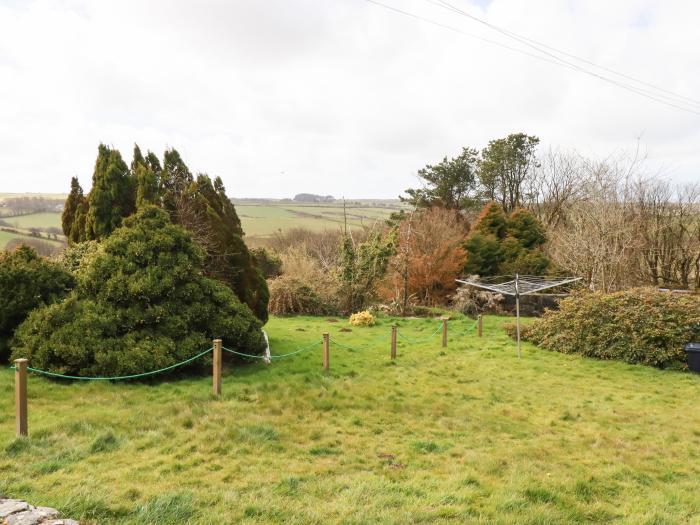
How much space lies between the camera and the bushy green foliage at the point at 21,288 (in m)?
7.86

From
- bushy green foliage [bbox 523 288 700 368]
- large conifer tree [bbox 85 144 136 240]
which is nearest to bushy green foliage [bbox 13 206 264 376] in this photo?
large conifer tree [bbox 85 144 136 240]

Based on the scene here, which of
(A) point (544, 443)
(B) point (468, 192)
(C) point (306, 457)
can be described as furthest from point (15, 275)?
(B) point (468, 192)

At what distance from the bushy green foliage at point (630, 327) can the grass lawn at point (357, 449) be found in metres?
1.32

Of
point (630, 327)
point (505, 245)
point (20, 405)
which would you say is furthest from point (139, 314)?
point (505, 245)

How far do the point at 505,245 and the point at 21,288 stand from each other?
18220 mm

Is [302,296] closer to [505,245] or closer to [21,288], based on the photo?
[505,245]

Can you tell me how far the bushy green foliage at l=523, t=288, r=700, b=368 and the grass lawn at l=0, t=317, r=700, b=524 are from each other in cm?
132

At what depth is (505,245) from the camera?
68.4 feet

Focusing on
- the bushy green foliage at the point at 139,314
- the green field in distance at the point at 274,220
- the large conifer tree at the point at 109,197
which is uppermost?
the green field in distance at the point at 274,220

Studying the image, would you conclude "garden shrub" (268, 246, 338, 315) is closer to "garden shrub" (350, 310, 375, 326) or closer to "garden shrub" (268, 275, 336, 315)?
"garden shrub" (268, 275, 336, 315)

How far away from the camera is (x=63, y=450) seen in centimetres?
475

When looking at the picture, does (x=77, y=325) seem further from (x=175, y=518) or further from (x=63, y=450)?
(x=175, y=518)

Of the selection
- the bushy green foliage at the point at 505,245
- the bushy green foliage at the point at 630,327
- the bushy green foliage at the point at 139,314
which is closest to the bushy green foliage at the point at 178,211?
the bushy green foliage at the point at 139,314

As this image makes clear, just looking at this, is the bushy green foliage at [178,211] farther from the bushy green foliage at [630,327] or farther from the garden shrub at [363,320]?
the bushy green foliage at [630,327]
